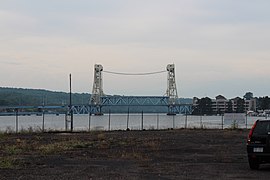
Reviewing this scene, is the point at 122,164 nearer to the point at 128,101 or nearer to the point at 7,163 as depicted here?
the point at 7,163

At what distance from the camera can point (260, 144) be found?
15.4 metres

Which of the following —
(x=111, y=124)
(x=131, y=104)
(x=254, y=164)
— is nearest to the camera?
(x=254, y=164)

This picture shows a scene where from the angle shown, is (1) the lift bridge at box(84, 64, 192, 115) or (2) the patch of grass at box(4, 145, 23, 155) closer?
(2) the patch of grass at box(4, 145, 23, 155)

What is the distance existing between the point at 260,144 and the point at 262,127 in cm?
63

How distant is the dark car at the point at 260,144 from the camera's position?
50.1 feet

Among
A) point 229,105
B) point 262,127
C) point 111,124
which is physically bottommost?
point 111,124

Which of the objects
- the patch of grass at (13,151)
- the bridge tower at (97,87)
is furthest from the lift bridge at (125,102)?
the patch of grass at (13,151)

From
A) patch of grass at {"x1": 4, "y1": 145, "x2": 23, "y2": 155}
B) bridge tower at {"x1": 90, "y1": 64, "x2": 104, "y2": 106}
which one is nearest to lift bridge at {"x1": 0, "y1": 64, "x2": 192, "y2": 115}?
bridge tower at {"x1": 90, "y1": 64, "x2": 104, "y2": 106}

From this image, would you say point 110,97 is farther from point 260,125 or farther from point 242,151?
point 260,125

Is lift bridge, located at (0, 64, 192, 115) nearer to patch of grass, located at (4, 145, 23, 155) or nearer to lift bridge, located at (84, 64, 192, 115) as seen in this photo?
lift bridge, located at (84, 64, 192, 115)

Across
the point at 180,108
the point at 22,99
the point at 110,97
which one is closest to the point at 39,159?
the point at 180,108

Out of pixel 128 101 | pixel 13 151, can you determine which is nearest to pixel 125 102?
pixel 128 101

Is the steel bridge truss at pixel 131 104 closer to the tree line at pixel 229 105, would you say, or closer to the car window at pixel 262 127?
the tree line at pixel 229 105

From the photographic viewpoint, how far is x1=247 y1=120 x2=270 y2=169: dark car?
1526 centimetres
